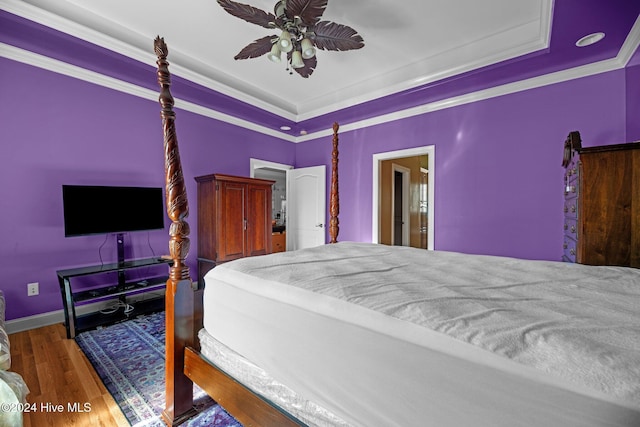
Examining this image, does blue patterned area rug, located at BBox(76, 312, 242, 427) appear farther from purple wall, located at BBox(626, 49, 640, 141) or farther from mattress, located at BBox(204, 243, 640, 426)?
purple wall, located at BBox(626, 49, 640, 141)

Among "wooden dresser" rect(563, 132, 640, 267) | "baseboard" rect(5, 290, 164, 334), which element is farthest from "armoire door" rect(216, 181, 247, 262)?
"wooden dresser" rect(563, 132, 640, 267)

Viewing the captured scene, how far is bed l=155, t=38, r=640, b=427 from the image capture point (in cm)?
56

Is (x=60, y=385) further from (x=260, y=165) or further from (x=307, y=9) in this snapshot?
(x=260, y=165)

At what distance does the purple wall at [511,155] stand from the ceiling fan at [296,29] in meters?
1.97

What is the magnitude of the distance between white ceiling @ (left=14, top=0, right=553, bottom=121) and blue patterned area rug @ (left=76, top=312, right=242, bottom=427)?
2.69 meters

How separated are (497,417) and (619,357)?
0.27 m

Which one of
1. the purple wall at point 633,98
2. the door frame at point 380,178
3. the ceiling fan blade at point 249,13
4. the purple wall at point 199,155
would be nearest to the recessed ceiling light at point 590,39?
the purple wall at point 633,98

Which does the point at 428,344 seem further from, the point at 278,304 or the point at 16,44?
the point at 16,44

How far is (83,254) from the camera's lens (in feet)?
9.56

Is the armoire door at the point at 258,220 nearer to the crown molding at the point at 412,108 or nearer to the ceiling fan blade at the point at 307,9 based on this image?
the crown molding at the point at 412,108

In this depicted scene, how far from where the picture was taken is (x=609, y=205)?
6.40 ft

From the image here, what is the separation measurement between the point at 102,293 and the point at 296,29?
2983 millimetres

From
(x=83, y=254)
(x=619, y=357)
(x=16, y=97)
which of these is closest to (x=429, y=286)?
(x=619, y=357)

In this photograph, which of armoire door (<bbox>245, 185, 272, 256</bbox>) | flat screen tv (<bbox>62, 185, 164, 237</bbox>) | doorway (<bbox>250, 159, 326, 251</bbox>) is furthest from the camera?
doorway (<bbox>250, 159, 326, 251</bbox>)
